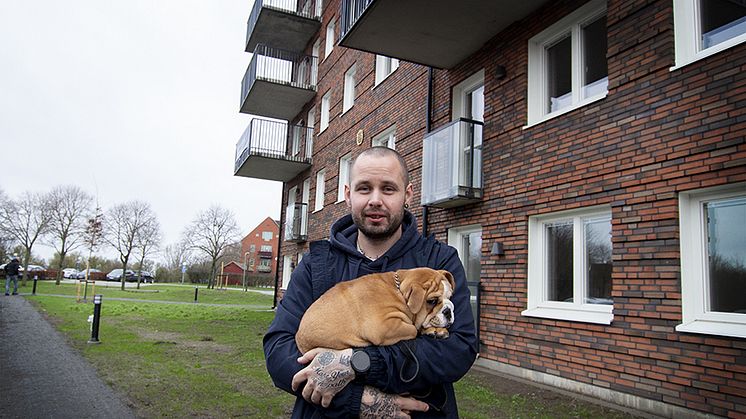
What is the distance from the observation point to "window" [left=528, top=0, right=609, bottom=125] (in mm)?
8156

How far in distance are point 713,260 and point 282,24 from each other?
69.6ft

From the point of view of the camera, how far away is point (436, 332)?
211 centimetres

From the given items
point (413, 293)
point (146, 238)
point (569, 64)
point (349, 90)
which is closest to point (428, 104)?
point (569, 64)

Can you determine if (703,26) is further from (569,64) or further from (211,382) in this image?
(211,382)

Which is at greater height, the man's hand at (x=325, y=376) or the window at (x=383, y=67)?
the window at (x=383, y=67)

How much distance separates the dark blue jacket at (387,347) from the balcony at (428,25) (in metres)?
Answer: 7.67

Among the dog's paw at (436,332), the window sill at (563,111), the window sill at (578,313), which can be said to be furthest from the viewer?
the window sill at (563,111)

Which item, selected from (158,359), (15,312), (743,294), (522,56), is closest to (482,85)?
(522,56)

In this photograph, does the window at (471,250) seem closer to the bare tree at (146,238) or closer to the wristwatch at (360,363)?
the wristwatch at (360,363)

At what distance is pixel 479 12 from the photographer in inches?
366

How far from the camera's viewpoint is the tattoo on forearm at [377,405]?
6.25ft

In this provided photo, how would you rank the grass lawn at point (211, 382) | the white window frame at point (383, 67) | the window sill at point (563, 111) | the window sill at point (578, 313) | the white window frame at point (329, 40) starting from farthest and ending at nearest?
the white window frame at point (329, 40), the white window frame at point (383, 67), the window sill at point (563, 111), the window sill at point (578, 313), the grass lawn at point (211, 382)

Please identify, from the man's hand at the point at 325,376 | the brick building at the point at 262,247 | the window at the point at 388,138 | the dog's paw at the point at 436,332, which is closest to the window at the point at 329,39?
the window at the point at 388,138

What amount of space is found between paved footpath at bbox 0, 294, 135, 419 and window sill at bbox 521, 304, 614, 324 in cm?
604
